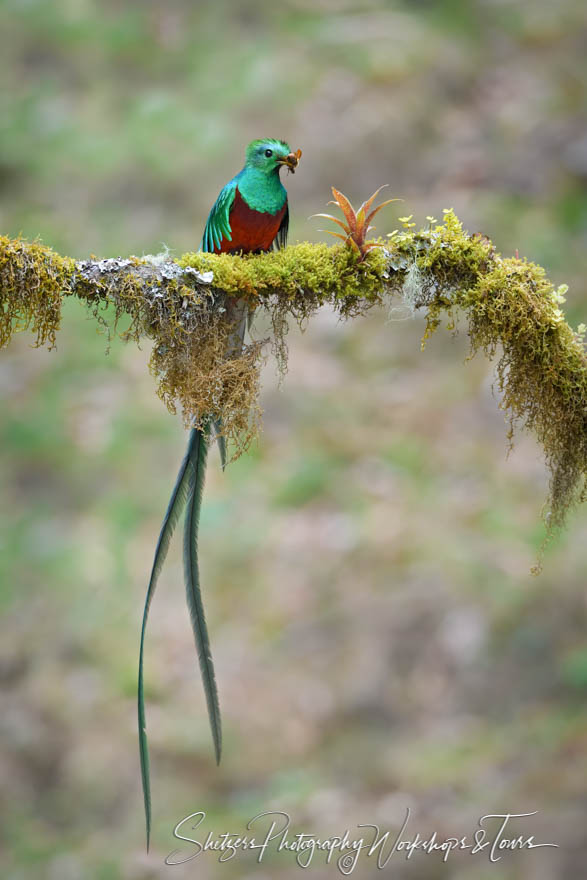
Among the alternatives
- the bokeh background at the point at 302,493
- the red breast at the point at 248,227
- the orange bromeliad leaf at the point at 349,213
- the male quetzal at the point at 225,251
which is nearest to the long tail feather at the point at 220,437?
the male quetzal at the point at 225,251

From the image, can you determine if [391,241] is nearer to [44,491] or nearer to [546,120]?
[44,491]

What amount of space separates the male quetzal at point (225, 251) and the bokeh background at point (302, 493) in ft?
6.31

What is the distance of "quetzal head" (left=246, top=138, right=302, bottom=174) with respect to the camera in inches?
83.4

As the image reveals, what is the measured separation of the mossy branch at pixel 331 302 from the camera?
1.98 m

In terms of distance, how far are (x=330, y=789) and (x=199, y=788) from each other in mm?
694

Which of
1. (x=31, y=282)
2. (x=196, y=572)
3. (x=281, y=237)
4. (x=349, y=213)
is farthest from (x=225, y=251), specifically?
(x=196, y=572)

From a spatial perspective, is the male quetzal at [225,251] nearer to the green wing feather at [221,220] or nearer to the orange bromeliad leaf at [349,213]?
the green wing feather at [221,220]

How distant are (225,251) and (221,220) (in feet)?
0.26

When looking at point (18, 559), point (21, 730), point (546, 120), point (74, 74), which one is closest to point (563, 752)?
point (21, 730)

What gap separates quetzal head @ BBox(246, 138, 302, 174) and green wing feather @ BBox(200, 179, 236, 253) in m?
0.08

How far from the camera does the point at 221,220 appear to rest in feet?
7.25

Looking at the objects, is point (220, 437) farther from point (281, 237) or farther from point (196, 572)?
point (281, 237)

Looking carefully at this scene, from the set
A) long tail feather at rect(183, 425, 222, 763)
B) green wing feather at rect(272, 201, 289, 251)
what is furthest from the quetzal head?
long tail feather at rect(183, 425, 222, 763)

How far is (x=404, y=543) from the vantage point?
202 inches
